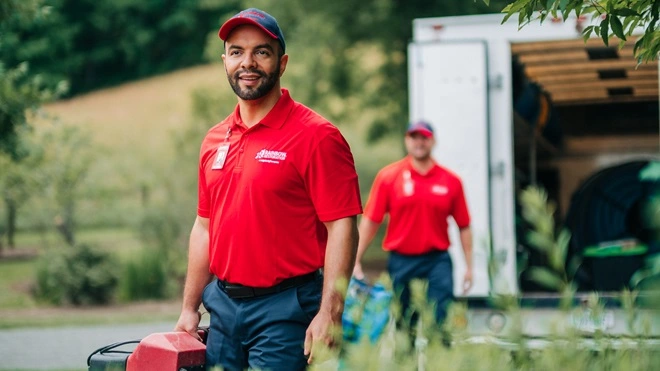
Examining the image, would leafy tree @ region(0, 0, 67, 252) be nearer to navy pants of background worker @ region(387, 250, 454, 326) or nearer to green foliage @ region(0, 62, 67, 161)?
green foliage @ region(0, 62, 67, 161)

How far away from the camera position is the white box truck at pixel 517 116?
877 cm

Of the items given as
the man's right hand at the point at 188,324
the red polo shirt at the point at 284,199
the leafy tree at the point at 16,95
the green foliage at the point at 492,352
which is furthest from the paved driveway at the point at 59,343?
the green foliage at the point at 492,352

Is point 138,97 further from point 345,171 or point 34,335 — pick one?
point 345,171

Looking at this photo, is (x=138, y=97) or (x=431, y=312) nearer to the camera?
(x=431, y=312)

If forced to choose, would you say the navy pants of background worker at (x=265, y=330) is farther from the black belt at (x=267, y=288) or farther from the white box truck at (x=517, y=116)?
the white box truck at (x=517, y=116)

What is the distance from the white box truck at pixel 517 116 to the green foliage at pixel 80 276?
8682 millimetres

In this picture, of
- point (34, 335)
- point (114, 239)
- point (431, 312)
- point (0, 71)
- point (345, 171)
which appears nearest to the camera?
point (431, 312)

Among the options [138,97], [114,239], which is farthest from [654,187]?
[138,97]

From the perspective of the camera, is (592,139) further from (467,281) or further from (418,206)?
(418,206)

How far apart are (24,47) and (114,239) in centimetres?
2447

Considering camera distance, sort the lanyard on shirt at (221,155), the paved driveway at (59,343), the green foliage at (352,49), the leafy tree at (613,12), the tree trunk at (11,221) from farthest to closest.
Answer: the green foliage at (352,49) → the tree trunk at (11,221) → the paved driveway at (59,343) → the lanyard on shirt at (221,155) → the leafy tree at (613,12)

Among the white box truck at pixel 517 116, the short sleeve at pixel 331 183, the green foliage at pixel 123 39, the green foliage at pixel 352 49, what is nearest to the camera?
the short sleeve at pixel 331 183

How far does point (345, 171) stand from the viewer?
4.52 meters

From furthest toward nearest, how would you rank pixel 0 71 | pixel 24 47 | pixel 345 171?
pixel 24 47, pixel 0 71, pixel 345 171
